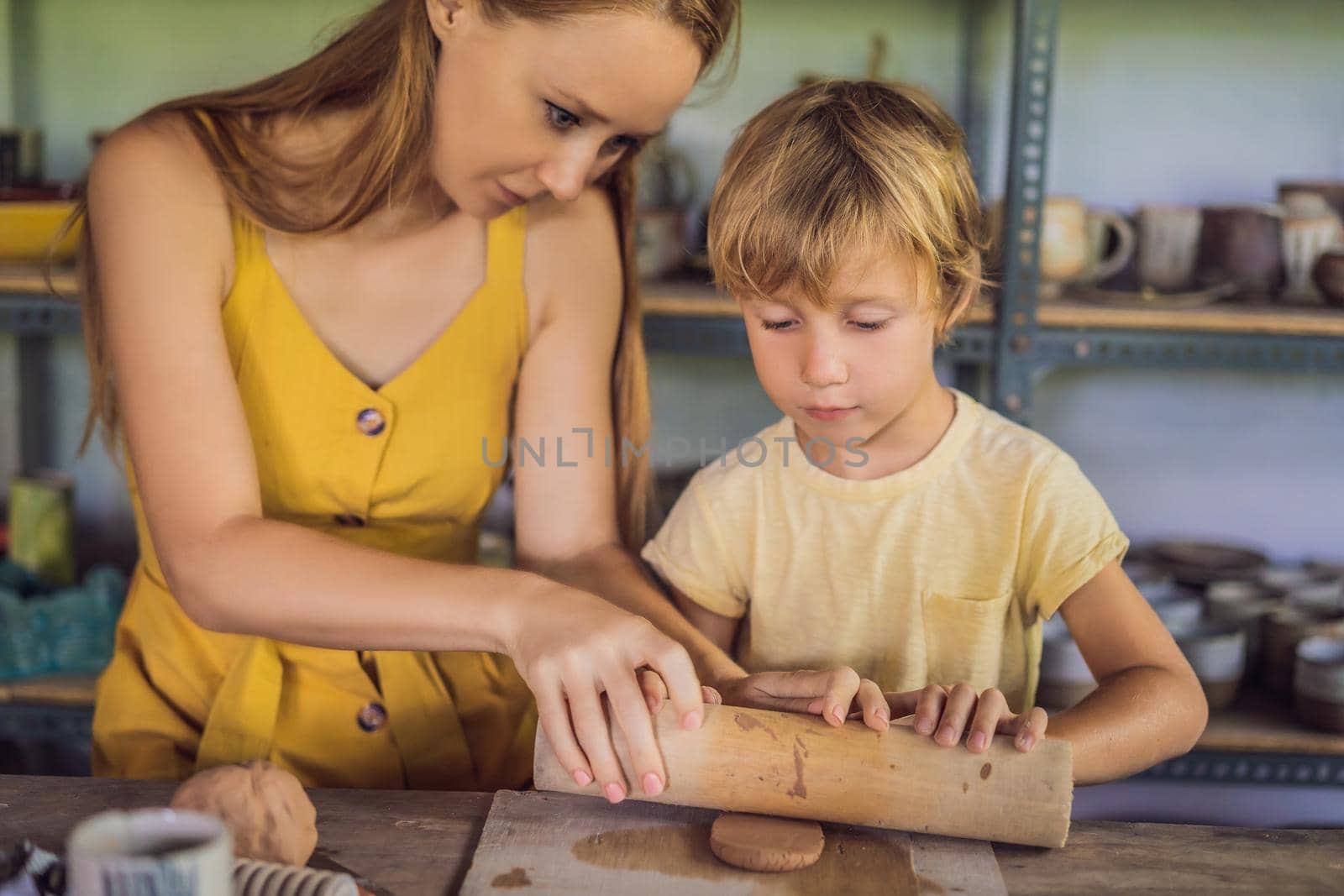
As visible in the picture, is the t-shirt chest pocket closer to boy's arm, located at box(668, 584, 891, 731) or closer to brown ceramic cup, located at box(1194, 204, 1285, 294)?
boy's arm, located at box(668, 584, 891, 731)

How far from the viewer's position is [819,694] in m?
0.85

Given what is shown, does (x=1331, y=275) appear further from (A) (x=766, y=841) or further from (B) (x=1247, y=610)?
(A) (x=766, y=841)

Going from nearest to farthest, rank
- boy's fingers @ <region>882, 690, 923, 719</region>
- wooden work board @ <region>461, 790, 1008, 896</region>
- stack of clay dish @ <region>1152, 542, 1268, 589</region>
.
A: wooden work board @ <region>461, 790, 1008, 896</region>
boy's fingers @ <region>882, 690, 923, 719</region>
stack of clay dish @ <region>1152, 542, 1268, 589</region>

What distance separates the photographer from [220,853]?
54 centimetres

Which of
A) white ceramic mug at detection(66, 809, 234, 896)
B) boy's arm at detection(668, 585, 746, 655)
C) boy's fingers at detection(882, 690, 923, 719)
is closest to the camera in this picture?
white ceramic mug at detection(66, 809, 234, 896)

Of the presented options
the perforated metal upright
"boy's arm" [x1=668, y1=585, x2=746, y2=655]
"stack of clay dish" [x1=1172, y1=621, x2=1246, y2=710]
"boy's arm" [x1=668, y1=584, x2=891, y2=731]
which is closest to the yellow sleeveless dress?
"boy's arm" [x1=668, y1=585, x2=746, y2=655]

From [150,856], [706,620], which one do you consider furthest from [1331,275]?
[150,856]

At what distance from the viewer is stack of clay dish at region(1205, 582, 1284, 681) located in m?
1.62

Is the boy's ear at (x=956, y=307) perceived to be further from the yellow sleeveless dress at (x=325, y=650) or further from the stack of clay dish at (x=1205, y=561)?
the stack of clay dish at (x=1205, y=561)

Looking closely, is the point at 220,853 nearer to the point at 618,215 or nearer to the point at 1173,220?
the point at 618,215

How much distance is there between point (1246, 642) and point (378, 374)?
44.5 inches

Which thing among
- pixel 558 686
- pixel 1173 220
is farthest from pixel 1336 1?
pixel 558 686

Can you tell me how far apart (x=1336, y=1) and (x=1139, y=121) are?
307mm

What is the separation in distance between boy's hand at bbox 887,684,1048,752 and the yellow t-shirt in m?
0.22
